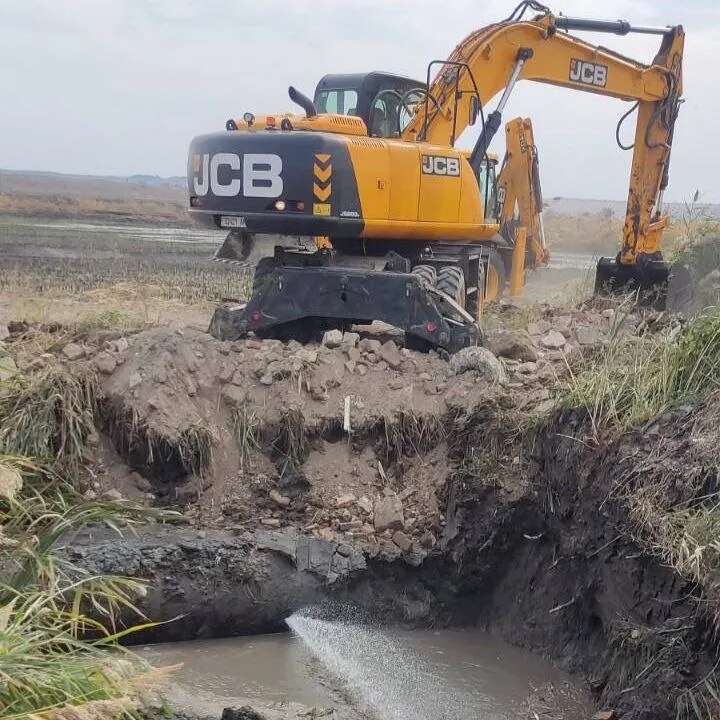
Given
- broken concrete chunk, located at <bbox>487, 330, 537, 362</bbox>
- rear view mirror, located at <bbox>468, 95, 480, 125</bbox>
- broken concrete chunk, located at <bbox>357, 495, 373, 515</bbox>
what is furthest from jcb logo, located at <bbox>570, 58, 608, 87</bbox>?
broken concrete chunk, located at <bbox>357, 495, 373, 515</bbox>

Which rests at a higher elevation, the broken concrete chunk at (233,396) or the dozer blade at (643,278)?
the dozer blade at (643,278)

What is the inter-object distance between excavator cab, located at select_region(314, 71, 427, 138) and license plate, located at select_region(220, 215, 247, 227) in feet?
5.55

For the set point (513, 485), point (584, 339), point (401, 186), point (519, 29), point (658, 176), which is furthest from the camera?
point (658, 176)

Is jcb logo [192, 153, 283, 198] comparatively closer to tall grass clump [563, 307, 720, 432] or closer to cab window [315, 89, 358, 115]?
cab window [315, 89, 358, 115]

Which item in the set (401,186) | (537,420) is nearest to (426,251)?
(401,186)

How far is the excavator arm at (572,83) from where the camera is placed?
9.52 metres

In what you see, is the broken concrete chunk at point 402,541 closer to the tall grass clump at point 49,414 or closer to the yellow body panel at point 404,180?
the tall grass clump at point 49,414

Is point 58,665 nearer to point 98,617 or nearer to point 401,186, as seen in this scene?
point 98,617

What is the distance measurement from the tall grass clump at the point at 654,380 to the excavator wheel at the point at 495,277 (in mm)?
6585

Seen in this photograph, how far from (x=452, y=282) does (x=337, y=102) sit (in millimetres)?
2035

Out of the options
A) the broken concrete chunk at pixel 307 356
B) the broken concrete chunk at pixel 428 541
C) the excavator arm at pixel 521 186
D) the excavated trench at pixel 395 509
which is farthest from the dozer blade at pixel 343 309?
the excavator arm at pixel 521 186

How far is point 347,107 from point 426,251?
1509 mm

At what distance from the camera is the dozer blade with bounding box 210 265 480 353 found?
820cm

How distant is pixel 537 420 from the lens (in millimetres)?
6051
